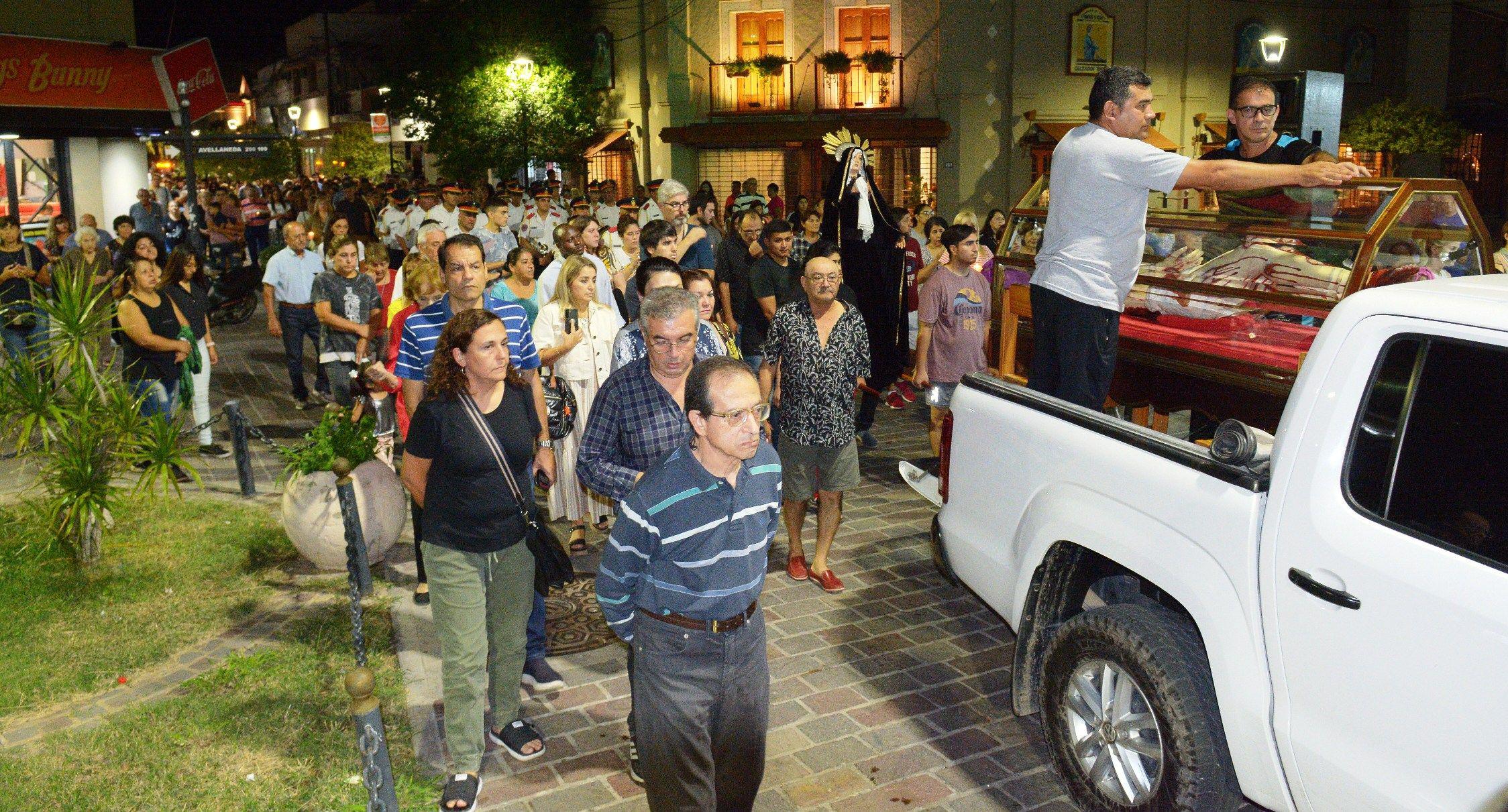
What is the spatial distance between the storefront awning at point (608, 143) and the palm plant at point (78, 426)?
23.6 metres

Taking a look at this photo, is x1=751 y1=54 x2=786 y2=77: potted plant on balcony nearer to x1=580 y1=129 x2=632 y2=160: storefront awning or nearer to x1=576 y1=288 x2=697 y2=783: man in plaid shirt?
x1=580 y1=129 x2=632 y2=160: storefront awning

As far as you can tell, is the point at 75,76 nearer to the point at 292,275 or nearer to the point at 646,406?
the point at 292,275

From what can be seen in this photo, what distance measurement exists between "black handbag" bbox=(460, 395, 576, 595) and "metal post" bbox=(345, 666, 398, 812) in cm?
112

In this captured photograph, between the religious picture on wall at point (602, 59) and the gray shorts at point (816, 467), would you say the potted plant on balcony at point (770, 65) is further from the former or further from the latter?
the gray shorts at point (816, 467)

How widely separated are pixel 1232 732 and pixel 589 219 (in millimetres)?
6911

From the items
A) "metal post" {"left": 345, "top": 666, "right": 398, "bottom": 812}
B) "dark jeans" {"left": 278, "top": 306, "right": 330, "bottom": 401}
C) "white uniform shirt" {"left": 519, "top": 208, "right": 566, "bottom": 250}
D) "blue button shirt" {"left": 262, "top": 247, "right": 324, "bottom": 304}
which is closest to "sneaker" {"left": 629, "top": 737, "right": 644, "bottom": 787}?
"metal post" {"left": 345, "top": 666, "right": 398, "bottom": 812}

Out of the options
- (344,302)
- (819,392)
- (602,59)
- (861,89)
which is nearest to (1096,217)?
(819,392)

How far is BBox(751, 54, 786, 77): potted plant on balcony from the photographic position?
27.3 m

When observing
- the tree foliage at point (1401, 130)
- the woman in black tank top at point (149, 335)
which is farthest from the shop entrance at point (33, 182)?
the tree foliage at point (1401, 130)

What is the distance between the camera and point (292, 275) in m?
12.0

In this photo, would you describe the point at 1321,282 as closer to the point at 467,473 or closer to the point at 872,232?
the point at 467,473

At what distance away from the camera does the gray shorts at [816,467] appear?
6.84 metres

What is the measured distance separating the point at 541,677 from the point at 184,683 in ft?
5.87

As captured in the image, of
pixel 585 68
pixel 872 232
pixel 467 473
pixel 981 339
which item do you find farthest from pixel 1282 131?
pixel 585 68
